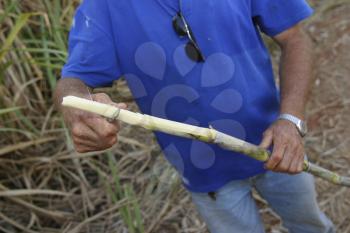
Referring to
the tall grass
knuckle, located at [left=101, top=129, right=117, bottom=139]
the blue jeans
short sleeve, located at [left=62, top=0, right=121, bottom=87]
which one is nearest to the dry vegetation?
the tall grass

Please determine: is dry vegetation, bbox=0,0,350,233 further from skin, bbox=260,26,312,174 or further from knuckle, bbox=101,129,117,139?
knuckle, bbox=101,129,117,139

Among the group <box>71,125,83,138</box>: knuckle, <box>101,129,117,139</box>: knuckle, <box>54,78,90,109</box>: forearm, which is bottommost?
<box>54,78,90,109</box>: forearm

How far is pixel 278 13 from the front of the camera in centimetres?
120

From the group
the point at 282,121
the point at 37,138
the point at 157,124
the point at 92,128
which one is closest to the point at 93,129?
the point at 92,128

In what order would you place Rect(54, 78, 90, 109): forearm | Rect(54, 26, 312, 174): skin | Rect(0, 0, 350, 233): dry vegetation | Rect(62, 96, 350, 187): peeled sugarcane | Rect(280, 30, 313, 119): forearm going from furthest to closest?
Rect(0, 0, 350, 233): dry vegetation, Rect(280, 30, 313, 119): forearm, Rect(54, 78, 90, 109): forearm, Rect(54, 26, 312, 174): skin, Rect(62, 96, 350, 187): peeled sugarcane

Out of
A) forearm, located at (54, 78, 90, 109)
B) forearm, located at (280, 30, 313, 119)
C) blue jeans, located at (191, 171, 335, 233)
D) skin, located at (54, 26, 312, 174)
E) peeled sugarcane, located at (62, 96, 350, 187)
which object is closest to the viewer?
peeled sugarcane, located at (62, 96, 350, 187)

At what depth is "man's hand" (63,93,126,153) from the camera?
883mm

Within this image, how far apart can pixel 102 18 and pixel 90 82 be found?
13cm

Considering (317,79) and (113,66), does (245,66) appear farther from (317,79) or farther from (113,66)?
(317,79)

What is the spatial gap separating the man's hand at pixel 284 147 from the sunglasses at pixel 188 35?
0.21m

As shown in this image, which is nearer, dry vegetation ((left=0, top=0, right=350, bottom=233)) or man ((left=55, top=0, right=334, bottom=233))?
man ((left=55, top=0, right=334, bottom=233))

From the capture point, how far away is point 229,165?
4.25 ft

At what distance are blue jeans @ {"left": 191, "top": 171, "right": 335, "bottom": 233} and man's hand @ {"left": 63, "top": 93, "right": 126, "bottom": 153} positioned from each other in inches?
18.4

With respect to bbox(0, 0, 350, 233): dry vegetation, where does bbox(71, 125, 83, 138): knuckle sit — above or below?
above
